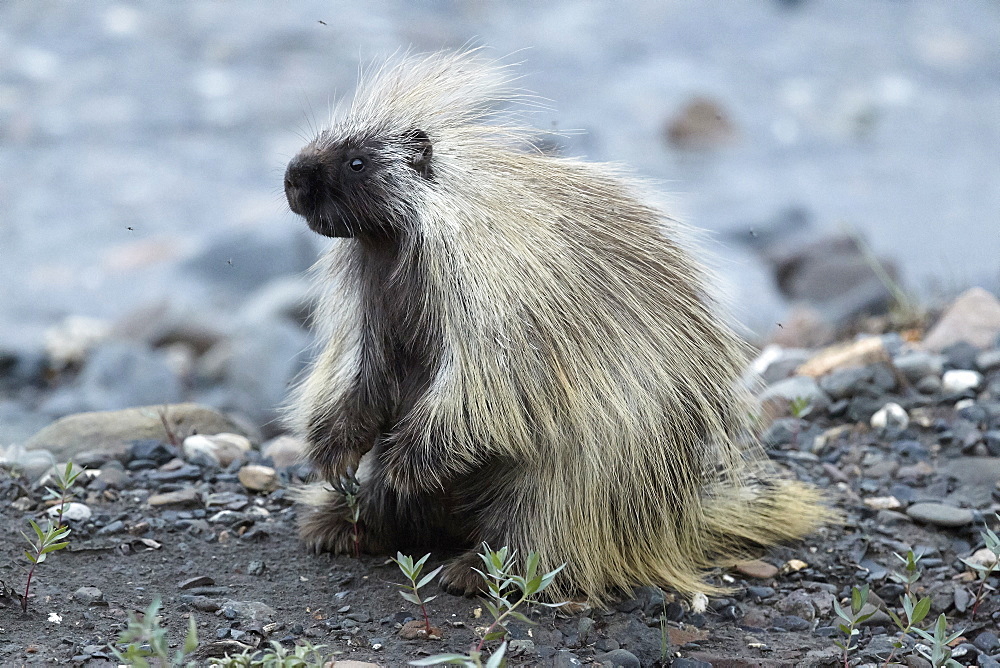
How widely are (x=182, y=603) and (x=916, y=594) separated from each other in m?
3.07

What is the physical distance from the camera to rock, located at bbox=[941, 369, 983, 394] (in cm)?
662

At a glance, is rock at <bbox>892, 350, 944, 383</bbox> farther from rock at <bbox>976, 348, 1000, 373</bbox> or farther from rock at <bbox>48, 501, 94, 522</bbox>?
rock at <bbox>48, 501, 94, 522</bbox>

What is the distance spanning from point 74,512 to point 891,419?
176 inches

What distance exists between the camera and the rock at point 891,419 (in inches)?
250

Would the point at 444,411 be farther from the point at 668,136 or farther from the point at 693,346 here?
the point at 668,136

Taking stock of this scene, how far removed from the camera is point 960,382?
6.64m

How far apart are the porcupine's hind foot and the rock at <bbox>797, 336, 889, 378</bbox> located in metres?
3.45

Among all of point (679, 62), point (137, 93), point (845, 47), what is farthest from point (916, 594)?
point (845, 47)

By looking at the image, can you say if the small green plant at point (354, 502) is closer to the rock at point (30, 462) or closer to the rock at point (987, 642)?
the rock at point (30, 462)

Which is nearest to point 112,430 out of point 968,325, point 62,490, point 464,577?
point 62,490

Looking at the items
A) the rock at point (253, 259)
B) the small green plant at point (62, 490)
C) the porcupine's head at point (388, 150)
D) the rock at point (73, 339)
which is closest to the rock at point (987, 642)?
the porcupine's head at point (388, 150)

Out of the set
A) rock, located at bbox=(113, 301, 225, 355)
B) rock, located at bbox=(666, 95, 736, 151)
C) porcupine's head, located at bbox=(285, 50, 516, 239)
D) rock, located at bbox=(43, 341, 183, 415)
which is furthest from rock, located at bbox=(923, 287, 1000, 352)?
rock, located at bbox=(666, 95, 736, 151)

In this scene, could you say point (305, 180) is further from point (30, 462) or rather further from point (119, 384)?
point (119, 384)

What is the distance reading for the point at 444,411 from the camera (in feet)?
13.7
